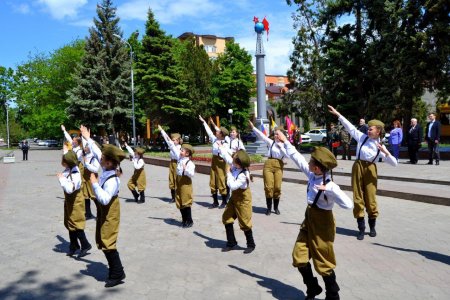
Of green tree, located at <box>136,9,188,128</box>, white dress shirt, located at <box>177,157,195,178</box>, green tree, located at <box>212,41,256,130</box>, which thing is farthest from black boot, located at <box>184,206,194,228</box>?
green tree, located at <box>212,41,256,130</box>

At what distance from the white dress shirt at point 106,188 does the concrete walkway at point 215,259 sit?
111 centimetres

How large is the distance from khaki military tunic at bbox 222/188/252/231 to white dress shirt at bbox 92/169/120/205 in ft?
6.45

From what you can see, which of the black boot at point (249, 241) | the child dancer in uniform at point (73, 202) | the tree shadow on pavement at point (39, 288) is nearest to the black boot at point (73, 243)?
the child dancer in uniform at point (73, 202)

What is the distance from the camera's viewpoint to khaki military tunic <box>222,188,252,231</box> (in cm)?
636

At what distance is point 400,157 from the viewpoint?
20.6 metres

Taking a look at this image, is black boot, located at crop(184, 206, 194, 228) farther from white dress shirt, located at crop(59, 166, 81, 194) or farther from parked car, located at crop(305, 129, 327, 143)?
parked car, located at crop(305, 129, 327, 143)

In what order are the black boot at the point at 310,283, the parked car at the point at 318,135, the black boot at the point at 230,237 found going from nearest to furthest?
the black boot at the point at 310,283
the black boot at the point at 230,237
the parked car at the point at 318,135

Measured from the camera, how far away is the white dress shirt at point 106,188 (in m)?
5.06

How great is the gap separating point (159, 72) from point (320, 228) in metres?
37.4

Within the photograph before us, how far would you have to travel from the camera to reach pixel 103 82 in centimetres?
4322

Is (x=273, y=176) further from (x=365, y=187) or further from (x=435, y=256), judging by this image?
(x=435, y=256)

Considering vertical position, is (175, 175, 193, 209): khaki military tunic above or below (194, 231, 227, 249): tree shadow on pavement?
above

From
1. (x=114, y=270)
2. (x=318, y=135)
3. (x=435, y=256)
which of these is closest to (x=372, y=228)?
(x=435, y=256)

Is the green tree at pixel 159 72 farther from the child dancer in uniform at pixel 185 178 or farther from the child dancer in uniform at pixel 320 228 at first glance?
the child dancer in uniform at pixel 320 228
